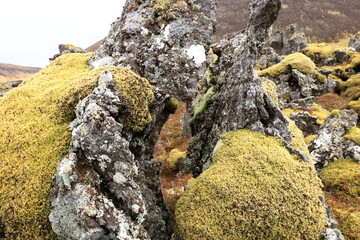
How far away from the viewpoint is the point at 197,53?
924 cm

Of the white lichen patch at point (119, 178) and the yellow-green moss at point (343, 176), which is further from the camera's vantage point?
the yellow-green moss at point (343, 176)

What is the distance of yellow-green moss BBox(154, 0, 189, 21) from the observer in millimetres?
9438

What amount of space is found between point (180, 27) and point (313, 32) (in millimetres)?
134022

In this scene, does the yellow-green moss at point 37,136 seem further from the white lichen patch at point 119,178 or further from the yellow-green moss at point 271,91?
the yellow-green moss at point 271,91

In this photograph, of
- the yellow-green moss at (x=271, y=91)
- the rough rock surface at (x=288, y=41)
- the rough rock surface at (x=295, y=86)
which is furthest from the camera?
the rough rock surface at (x=288, y=41)

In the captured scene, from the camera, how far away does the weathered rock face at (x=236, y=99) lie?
28.0 ft

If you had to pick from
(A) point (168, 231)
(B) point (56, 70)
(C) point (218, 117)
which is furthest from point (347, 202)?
(B) point (56, 70)

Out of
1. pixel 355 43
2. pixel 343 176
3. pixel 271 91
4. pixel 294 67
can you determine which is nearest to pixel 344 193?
pixel 343 176

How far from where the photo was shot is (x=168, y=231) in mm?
6656

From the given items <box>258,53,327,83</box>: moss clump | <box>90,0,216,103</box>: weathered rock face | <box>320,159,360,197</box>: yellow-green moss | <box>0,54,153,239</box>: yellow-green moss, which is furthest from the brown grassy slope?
<box>0,54,153,239</box>: yellow-green moss

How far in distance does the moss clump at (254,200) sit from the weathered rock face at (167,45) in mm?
3682

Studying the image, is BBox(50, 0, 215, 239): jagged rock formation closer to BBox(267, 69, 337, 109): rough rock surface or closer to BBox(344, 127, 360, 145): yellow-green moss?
BBox(344, 127, 360, 145): yellow-green moss

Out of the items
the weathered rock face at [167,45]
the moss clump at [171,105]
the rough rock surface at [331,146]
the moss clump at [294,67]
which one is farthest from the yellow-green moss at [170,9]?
the moss clump at [294,67]

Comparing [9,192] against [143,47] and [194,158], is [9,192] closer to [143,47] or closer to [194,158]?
[143,47]
